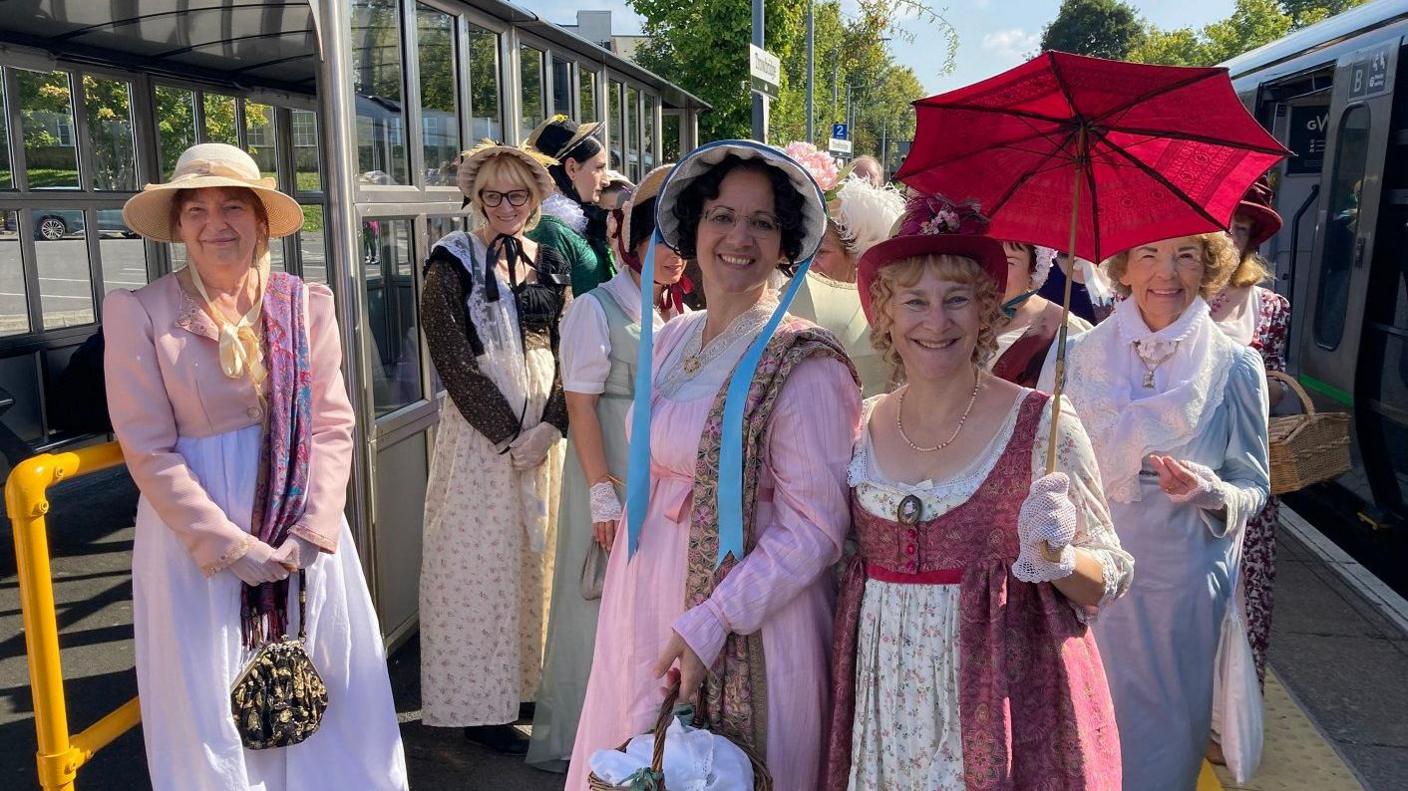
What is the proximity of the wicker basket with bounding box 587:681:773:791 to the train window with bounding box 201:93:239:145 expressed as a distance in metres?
5.54

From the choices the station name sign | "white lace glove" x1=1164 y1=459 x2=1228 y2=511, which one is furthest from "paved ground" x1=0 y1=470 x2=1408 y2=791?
the station name sign

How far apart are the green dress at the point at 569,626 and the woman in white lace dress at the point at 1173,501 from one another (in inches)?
61.6

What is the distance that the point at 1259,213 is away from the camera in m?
3.46

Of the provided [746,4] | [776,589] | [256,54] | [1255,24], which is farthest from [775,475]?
[1255,24]

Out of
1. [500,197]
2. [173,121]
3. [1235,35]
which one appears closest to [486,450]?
[500,197]

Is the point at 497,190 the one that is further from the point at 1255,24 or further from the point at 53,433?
the point at 1255,24

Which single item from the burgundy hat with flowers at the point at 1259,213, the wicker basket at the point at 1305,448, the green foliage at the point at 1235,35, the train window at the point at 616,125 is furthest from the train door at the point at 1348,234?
the green foliage at the point at 1235,35

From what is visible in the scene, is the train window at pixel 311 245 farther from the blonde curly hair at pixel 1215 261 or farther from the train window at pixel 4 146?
the blonde curly hair at pixel 1215 261

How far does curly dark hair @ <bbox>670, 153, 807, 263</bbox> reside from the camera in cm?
224

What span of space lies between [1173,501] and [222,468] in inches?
99.3

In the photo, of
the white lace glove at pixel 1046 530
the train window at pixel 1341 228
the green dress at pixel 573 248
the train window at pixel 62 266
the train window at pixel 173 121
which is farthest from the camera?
the train window at pixel 1341 228

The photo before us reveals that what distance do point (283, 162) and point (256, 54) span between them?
1155mm

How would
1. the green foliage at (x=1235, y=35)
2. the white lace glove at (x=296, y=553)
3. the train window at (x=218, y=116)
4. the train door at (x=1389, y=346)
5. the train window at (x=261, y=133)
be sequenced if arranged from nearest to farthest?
1. the white lace glove at (x=296, y=553)
2. the train door at (x=1389, y=346)
3. the train window at (x=218, y=116)
4. the train window at (x=261, y=133)
5. the green foliage at (x=1235, y=35)

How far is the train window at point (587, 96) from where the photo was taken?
29.0 ft
